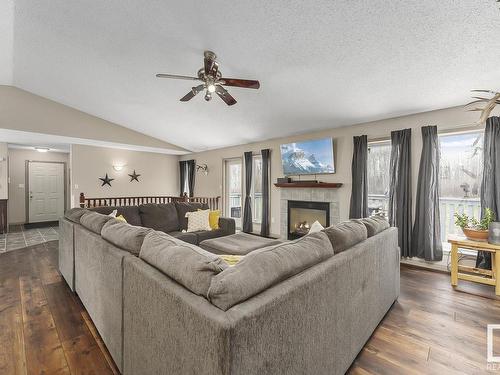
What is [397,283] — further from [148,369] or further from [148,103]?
[148,103]

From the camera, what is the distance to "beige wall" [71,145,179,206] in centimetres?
637

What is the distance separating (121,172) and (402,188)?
23.3 ft

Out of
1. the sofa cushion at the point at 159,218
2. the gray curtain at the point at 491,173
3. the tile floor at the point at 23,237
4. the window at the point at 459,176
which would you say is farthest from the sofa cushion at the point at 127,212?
the gray curtain at the point at 491,173

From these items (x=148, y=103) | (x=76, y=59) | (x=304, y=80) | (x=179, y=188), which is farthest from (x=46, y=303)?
(x=179, y=188)

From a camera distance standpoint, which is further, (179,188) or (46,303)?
(179,188)

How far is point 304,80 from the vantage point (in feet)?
10.9

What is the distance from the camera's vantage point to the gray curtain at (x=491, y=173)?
3070 millimetres

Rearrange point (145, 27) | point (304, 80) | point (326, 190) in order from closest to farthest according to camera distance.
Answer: point (145, 27)
point (304, 80)
point (326, 190)

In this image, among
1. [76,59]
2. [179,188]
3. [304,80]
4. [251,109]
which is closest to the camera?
[304,80]

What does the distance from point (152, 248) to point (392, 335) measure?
2.08 metres

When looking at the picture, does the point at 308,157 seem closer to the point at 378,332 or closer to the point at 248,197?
the point at 248,197

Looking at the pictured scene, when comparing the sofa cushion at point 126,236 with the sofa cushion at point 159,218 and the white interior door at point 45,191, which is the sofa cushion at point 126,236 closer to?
the sofa cushion at point 159,218

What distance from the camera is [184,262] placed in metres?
1.14

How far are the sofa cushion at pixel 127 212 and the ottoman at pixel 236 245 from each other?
4.97 ft
